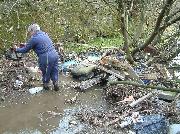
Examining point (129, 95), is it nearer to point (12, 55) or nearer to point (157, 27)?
point (157, 27)

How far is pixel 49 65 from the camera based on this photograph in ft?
32.1

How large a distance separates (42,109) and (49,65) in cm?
114

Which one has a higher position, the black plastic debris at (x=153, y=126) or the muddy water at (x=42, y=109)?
the black plastic debris at (x=153, y=126)

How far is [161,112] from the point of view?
Answer: 8531mm

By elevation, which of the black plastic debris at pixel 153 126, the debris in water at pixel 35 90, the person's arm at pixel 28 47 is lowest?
the debris in water at pixel 35 90

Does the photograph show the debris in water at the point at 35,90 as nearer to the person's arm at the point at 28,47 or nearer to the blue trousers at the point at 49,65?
the blue trousers at the point at 49,65

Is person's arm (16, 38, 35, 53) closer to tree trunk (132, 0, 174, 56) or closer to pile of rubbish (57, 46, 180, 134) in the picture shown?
pile of rubbish (57, 46, 180, 134)

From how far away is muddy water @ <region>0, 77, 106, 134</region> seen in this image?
8453mm

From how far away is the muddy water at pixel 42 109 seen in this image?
27.7 ft

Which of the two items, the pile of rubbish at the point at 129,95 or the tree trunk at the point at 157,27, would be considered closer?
the pile of rubbish at the point at 129,95

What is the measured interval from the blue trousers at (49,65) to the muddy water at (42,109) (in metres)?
0.39

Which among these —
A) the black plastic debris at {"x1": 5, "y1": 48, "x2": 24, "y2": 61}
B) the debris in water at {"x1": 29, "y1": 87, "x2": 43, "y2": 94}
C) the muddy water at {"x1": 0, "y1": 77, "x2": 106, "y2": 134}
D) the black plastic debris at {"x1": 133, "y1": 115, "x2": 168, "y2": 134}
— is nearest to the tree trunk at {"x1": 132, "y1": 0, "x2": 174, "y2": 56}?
the muddy water at {"x1": 0, "y1": 77, "x2": 106, "y2": 134}

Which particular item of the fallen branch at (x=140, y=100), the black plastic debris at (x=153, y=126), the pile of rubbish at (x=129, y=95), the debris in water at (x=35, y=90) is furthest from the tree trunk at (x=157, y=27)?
the debris in water at (x=35, y=90)

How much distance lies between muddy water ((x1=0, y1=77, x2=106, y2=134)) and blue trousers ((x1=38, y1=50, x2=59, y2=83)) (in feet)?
1.27
